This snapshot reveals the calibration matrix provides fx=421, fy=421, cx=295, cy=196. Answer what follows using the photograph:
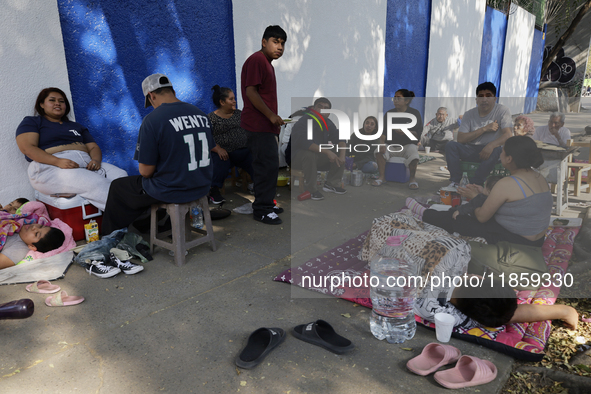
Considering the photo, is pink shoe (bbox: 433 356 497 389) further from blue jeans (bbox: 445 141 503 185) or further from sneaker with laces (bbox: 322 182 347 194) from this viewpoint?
sneaker with laces (bbox: 322 182 347 194)

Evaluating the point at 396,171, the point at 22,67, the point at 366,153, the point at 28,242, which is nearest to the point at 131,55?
the point at 22,67

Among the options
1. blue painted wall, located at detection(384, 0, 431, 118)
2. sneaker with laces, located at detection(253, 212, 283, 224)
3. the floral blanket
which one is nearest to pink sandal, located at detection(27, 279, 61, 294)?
the floral blanket

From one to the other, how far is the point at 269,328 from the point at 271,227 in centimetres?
212

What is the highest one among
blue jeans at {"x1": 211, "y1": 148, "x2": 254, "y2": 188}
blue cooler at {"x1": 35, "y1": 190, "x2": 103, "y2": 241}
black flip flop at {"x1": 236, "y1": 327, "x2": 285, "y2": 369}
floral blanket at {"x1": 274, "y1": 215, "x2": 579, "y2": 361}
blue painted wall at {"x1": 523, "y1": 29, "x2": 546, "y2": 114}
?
blue painted wall at {"x1": 523, "y1": 29, "x2": 546, "y2": 114}

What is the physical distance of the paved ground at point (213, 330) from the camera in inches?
87.9

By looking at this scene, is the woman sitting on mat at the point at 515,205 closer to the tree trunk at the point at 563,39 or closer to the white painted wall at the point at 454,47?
the white painted wall at the point at 454,47

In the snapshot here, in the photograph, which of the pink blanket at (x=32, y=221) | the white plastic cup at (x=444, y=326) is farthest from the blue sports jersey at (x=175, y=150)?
the white plastic cup at (x=444, y=326)

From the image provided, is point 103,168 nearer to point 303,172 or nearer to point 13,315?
point 13,315

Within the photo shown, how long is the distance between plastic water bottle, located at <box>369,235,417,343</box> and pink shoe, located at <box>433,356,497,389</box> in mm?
375

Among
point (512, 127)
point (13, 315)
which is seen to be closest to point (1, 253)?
point (13, 315)

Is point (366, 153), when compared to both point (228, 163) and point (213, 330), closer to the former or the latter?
point (213, 330)

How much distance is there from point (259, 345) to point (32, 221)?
2.68 m

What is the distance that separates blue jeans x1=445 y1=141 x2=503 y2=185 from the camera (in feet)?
8.82

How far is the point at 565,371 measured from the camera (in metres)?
2.33
